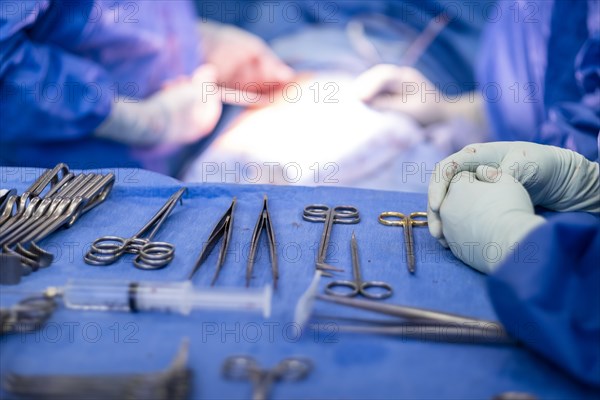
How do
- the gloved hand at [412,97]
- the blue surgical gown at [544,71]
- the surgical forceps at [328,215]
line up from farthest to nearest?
the gloved hand at [412,97], the blue surgical gown at [544,71], the surgical forceps at [328,215]

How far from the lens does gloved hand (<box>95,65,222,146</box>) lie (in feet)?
8.94

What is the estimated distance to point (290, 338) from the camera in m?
1.22

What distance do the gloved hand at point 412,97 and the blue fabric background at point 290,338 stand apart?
41.2 inches

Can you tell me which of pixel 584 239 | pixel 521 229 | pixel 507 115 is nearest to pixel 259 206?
pixel 521 229

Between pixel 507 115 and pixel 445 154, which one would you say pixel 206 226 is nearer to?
pixel 445 154

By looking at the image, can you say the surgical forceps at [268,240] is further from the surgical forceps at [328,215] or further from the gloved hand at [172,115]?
the gloved hand at [172,115]

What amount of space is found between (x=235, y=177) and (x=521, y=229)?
161 centimetres

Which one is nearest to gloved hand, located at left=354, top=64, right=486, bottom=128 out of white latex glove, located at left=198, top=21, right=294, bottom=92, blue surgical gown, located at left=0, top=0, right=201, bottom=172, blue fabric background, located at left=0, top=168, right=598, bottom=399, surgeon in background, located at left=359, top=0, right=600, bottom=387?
surgeon in background, located at left=359, top=0, right=600, bottom=387

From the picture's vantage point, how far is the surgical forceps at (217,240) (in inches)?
59.5

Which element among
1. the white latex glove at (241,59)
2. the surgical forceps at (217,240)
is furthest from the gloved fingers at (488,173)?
the white latex glove at (241,59)

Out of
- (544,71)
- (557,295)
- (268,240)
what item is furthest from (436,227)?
(544,71)

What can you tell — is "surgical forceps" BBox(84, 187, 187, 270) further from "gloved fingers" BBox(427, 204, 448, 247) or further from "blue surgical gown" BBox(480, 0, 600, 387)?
"blue surgical gown" BBox(480, 0, 600, 387)

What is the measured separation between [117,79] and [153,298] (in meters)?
1.66

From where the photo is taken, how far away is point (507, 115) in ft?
8.90
